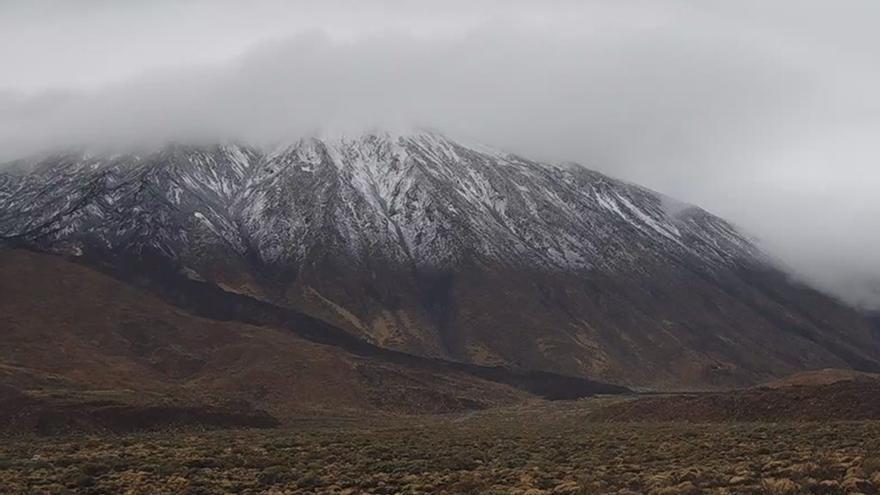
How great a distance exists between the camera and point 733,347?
16675 centimetres

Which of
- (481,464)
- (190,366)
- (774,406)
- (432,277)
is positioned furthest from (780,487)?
(432,277)

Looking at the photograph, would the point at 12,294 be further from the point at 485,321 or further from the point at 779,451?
the point at 779,451

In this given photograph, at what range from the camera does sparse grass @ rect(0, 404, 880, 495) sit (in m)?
20.1

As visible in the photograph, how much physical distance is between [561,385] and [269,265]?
74.2 meters

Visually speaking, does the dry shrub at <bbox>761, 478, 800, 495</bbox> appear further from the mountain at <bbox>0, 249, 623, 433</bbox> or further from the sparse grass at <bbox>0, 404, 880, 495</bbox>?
the mountain at <bbox>0, 249, 623, 433</bbox>

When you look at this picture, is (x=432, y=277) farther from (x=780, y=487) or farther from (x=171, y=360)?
(x=780, y=487)

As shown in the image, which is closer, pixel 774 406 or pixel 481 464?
pixel 481 464

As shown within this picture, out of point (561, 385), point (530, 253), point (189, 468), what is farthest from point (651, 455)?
point (530, 253)

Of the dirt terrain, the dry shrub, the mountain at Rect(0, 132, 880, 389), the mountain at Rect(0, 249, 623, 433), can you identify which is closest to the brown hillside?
the mountain at Rect(0, 249, 623, 433)

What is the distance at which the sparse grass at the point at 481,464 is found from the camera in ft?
65.8

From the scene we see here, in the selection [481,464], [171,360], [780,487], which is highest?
[171,360]

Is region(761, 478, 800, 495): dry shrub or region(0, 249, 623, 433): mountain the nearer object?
region(761, 478, 800, 495): dry shrub

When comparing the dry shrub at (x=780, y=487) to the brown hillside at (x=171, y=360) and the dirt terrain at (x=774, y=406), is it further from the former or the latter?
the brown hillside at (x=171, y=360)

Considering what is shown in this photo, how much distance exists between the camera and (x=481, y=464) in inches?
1139
